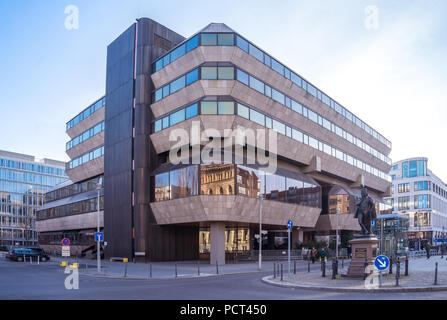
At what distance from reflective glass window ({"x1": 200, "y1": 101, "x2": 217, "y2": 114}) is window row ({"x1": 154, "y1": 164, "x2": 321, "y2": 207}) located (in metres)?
5.49

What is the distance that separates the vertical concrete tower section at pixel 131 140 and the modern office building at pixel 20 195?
85263 millimetres

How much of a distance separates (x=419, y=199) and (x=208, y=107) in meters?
96.8

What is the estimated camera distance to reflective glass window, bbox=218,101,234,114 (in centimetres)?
4256

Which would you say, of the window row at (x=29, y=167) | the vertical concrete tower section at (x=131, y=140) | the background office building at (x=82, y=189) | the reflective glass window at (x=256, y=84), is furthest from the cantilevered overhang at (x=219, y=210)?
the window row at (x=29, y=167)

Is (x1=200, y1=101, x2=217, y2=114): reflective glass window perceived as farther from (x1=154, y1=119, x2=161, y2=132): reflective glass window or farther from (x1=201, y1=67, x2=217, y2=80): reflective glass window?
(x1=154, y1=119, x2=161, y2=132): reflective glass window

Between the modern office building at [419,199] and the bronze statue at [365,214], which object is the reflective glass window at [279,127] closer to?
the bronze statue at [365,214]

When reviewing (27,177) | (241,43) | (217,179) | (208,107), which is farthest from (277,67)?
(27,177)

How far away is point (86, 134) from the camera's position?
67625mm

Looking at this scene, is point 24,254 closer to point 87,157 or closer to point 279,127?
point 87,157

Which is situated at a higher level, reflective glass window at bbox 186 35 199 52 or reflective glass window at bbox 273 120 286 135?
reflective glass window at bbox 186 35 199 52

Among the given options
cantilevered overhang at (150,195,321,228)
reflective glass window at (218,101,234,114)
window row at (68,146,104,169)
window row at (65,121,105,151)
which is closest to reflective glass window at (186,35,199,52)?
reflective glass window at (218,101,234,114)
